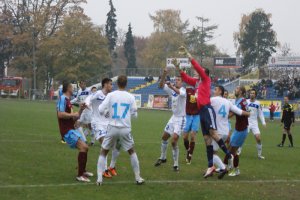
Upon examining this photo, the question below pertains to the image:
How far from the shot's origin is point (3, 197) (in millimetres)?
8797

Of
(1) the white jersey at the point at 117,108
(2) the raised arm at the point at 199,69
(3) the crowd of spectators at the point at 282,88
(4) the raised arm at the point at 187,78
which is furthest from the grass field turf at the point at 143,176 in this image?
(3) the crowd of spectators at the point at 282,88

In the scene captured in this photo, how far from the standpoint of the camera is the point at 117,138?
10.2m

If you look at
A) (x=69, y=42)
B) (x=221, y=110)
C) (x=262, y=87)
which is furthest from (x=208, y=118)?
(x=69, y=42)

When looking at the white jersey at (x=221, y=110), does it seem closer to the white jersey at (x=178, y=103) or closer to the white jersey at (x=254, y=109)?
the white jersey at (x=178, y=103)

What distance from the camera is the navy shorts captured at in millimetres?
11281

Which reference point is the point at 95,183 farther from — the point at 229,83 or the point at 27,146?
the point at 229,83

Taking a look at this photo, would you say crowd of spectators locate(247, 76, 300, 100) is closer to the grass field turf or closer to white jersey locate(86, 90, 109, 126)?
the grass field turf

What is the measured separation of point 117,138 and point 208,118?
2376 mm

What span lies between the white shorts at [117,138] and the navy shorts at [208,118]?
205 cm

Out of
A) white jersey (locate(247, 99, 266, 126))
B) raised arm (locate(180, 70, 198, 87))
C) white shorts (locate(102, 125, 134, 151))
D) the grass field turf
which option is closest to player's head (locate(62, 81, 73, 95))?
white shorts (locate(102, 125, 134, 151))

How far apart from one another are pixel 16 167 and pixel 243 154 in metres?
8.59

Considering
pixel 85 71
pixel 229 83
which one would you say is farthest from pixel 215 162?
pixel 85 71

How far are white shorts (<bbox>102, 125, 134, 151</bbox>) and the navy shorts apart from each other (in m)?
2.05

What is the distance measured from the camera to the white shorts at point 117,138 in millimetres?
10031
